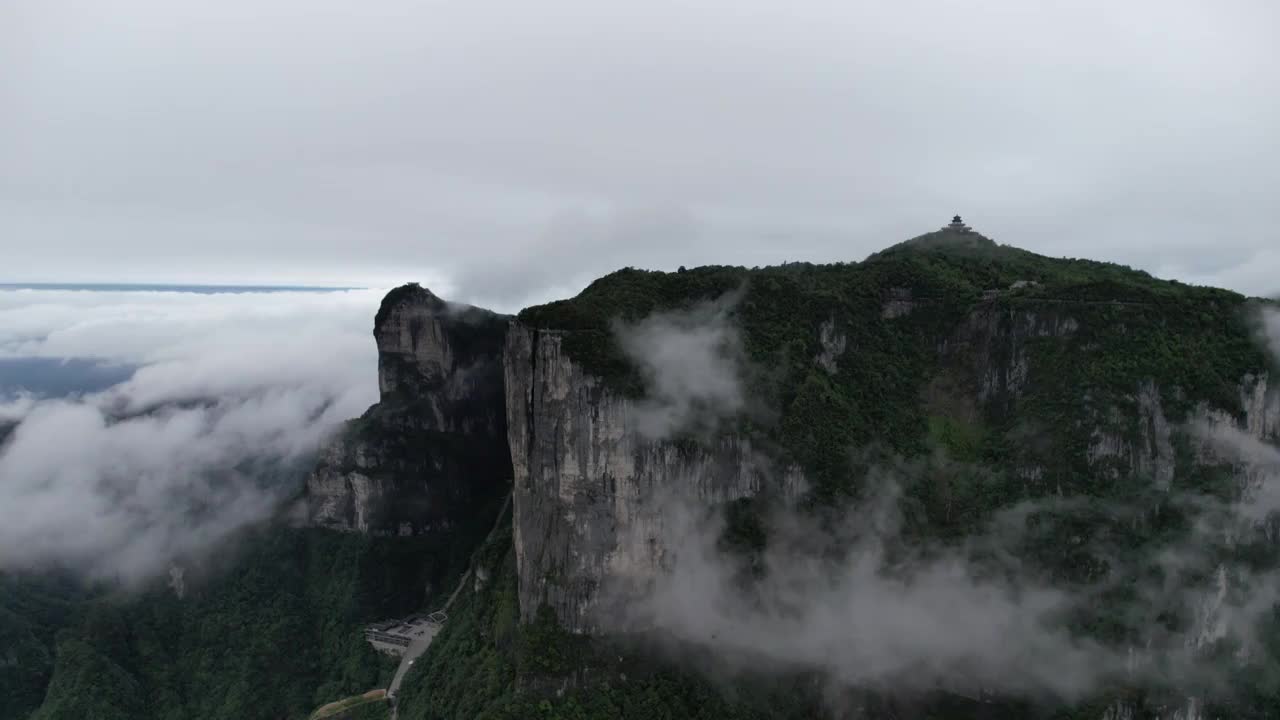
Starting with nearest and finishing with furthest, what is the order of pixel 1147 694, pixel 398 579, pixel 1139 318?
pixel 1147 694, pixel 1139 318, pixel 398 579

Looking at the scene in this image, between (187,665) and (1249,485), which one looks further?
(187,665)

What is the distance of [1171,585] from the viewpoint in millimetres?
53031

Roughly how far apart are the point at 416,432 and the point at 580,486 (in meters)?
39.6

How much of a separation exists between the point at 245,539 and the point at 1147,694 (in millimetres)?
82165

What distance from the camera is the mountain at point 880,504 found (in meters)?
52.1

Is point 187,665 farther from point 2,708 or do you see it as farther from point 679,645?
point 679,645

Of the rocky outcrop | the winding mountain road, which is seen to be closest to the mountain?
the rocky outcrop

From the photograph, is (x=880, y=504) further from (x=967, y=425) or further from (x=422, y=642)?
(x=422, y=642)

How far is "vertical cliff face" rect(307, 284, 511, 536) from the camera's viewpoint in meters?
84.8

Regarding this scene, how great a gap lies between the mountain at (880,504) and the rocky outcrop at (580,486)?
16cm

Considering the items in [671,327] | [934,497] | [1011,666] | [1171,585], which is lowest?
[1011,666]

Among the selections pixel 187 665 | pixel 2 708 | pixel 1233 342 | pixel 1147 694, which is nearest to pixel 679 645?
pixel 1147 694

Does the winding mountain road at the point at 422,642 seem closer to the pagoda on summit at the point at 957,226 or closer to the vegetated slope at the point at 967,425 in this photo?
the vegetated slope at the point at 967,425

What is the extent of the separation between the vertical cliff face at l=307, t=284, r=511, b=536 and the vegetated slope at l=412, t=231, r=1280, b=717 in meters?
22.8
